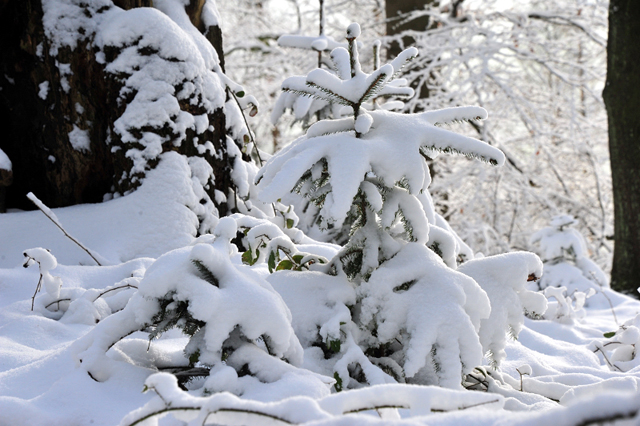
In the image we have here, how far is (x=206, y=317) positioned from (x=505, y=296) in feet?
3.14

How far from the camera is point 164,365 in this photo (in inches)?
53.9

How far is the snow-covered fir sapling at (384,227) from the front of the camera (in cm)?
132

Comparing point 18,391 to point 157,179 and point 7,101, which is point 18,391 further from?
point 7,101

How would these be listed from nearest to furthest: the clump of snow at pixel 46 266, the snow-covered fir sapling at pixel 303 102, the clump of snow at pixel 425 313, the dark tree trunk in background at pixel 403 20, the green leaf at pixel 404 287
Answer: the clump of snow at pixel 425 313 → the green leaf at pixel 404 287 → the clump of snow at pixel 46 266 → the snow-covered fir sapling at pixel 303 102 → the dark tree trunk in background at pixel 403 20

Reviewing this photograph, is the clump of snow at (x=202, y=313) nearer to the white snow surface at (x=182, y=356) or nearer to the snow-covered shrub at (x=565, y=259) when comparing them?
the white snow surface at (x=182, y=356)

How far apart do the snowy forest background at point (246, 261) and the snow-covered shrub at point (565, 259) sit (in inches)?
0.9

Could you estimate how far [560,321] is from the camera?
303 centimetres

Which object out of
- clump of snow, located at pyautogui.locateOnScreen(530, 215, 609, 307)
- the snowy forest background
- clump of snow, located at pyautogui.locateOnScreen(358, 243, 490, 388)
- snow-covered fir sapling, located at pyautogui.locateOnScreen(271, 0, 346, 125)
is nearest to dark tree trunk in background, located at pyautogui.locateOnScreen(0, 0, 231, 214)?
the snowy forest background

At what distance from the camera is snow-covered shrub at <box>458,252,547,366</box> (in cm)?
151

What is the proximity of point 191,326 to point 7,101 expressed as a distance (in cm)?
241

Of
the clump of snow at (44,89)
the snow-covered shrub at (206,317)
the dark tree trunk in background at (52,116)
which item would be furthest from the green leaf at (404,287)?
the clump of snow at (44,89)

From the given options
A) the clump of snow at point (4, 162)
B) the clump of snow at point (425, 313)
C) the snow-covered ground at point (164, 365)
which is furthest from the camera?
the clump of snow at point (4, 162)

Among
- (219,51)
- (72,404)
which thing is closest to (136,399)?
(72,404)

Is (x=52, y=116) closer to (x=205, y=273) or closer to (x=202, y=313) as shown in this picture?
(x=205, y=273)
